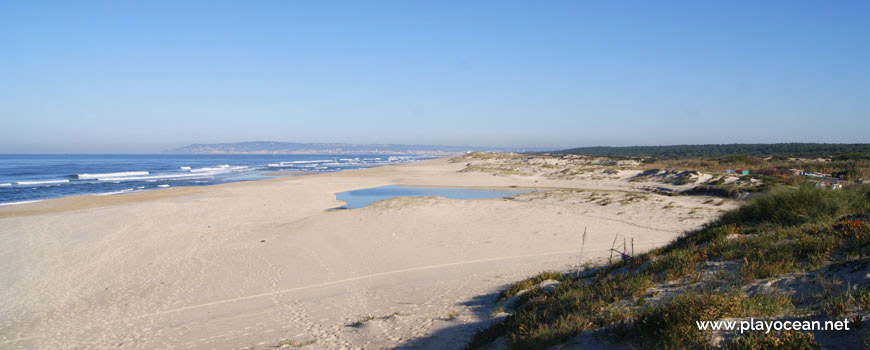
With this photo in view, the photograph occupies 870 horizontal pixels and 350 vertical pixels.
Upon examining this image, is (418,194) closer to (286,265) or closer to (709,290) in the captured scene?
(286,265)

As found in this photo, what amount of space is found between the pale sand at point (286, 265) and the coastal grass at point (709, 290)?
1.43 meters

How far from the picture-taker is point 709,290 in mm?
4797

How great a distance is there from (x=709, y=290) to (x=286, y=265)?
379 inches

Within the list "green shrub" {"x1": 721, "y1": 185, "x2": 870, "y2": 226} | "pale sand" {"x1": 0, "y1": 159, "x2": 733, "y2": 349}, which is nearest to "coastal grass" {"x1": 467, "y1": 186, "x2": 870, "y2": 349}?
"green shrub" {"x1": 721, "y1": 185, "x2": 870, "y2": 226}

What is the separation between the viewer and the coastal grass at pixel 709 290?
12.2ft

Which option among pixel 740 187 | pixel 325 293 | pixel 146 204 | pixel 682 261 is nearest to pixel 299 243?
pixel 325 293

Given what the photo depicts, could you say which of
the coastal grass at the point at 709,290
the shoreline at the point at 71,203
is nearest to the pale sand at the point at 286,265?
the shoreline at the point at 71,203

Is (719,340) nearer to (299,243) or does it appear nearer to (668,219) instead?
(299,243)

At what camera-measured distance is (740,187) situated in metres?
22.4

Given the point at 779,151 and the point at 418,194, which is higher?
the point at 779,151

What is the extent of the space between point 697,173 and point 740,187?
289 inches

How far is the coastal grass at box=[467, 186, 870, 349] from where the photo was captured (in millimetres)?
3729

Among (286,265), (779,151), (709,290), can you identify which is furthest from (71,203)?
(779,151)

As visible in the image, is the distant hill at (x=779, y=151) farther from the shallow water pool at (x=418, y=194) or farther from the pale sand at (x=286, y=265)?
the pale sand at (x=286, y=265)
